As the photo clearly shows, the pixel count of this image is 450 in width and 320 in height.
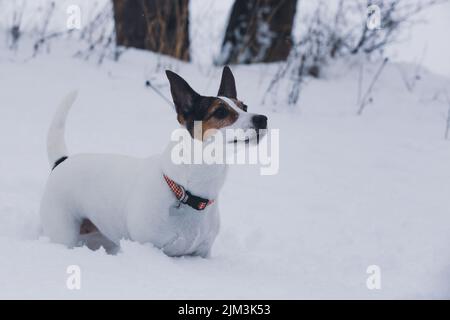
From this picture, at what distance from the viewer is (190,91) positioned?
124 inches

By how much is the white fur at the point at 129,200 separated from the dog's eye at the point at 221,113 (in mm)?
243

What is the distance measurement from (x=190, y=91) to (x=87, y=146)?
6.65ft

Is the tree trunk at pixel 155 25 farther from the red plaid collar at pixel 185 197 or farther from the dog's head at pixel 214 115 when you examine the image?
the red plaid collar at pixel 185 197

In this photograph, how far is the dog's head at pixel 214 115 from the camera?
3.00 meters

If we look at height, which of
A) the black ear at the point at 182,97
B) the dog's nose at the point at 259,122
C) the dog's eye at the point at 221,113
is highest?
the black ear at the point at 182,97

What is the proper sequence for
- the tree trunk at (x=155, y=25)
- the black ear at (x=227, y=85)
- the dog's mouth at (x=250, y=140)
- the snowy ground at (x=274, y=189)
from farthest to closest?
the tree trunk at (x=155, y=25) < the black ear at (x=227, y=85) < the dog's mouth at (x=250, y=140) < the snowy ground at (x=274, y=189)

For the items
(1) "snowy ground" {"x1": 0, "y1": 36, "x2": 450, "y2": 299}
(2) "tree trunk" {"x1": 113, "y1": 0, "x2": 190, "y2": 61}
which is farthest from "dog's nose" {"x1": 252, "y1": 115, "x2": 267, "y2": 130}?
(2) "tree trunk" {"x1": 113, "y1": 0, "x2": 190, "y2": 61}

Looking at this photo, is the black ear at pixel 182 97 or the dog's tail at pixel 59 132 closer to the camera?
the black ear at pixel 182 97

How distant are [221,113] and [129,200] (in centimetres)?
64

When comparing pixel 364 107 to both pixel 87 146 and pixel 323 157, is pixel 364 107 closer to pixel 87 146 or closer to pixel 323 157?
pixel 323 157

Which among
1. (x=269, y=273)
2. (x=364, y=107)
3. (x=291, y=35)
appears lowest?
(x=269, y=273)

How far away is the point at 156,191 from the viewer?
308cm

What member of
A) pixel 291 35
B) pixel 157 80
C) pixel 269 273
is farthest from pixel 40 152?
pixel 291 35

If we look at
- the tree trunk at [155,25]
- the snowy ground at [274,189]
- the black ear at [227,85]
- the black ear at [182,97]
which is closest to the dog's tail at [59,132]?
the snowy ground at [274,189]
